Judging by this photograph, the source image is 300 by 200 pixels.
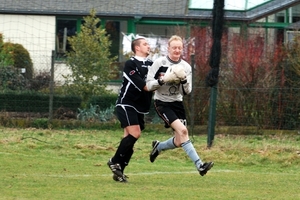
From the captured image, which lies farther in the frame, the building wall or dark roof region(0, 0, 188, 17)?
dark roof region(0, 0, 188, 17)

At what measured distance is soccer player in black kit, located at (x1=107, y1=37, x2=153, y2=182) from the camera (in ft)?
35.1

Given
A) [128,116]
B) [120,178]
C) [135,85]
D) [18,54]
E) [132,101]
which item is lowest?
[120,178]

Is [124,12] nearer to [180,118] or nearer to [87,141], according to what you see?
[87,141]

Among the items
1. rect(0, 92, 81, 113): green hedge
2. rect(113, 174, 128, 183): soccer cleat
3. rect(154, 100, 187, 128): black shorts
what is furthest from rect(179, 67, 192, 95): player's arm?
rect(0, 92, 81, 113): green hedge

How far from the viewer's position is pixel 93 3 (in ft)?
110

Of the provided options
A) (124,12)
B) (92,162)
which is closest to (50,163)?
(92,162)

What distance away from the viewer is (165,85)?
10703 mm

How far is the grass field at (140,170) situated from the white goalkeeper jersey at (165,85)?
43.0 inches

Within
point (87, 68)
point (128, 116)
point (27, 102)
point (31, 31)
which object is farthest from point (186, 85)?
point (31, 31)

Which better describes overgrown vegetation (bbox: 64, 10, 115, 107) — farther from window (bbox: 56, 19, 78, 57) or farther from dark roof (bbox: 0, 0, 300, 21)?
window (bbox: 56, 19, 78, 57)

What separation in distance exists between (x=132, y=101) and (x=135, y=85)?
10.2 inches

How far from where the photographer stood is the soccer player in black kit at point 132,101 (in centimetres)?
1069

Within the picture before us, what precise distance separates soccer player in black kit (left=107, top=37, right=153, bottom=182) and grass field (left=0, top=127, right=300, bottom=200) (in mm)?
310

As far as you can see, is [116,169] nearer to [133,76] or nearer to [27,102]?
[133,76]
